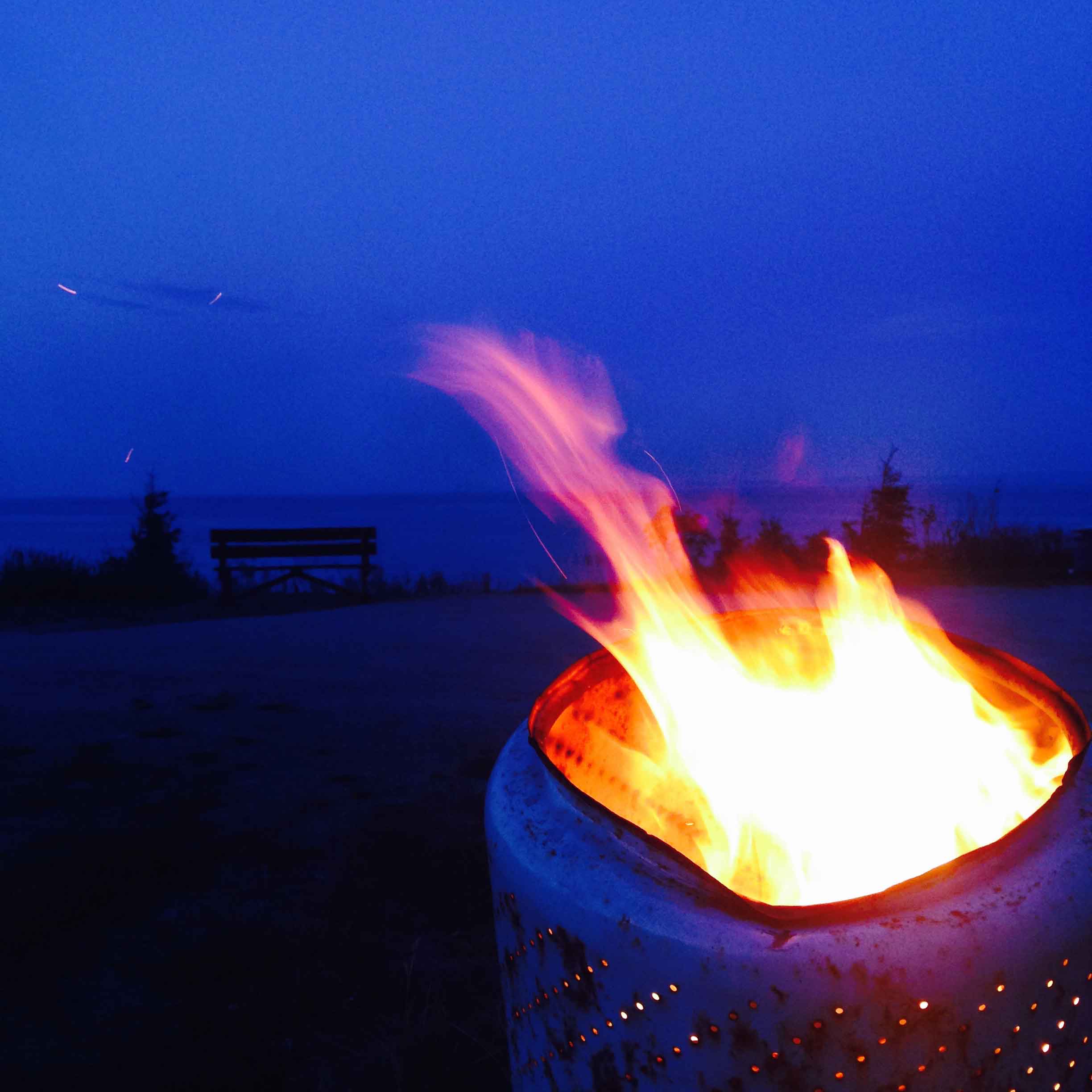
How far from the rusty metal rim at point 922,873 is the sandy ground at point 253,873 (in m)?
1.01

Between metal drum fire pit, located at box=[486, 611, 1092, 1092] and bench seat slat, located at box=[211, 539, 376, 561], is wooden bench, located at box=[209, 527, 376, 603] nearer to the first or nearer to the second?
bench seat slat, located at box=[211, 539, 376, 561]

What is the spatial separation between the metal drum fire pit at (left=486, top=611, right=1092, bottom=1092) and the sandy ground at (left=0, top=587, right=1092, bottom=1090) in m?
1.00

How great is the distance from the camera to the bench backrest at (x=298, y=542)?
9.38 meters

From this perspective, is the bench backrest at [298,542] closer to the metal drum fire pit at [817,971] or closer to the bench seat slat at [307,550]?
the bench seat slat at [307,550]

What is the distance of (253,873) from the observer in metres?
2.61

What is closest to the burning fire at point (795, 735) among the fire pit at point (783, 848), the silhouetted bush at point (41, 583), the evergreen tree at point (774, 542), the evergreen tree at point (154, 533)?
the fire pit at point (783, 848)

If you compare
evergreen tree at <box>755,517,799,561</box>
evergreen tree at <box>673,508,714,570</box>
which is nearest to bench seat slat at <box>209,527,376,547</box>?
evergreen tree at <box>673,508,714,570</box>

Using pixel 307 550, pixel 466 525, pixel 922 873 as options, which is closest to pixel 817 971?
pixel 922 873

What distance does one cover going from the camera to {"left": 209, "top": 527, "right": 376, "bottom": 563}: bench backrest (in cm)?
938

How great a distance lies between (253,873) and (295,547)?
736cm

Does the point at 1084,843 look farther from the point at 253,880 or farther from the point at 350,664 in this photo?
the point at 350,664

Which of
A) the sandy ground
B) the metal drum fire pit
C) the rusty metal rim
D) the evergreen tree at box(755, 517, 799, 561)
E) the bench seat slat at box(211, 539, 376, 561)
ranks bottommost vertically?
the sandy ground

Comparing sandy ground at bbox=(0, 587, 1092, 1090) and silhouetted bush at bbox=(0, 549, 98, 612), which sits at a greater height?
silhouetted bush at bbox=(0, 549, 98, 612)

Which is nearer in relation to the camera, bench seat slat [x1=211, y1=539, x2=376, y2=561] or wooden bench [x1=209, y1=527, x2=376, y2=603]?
wooden bench [x1=209, y1=527, x2=376, y2=603]
